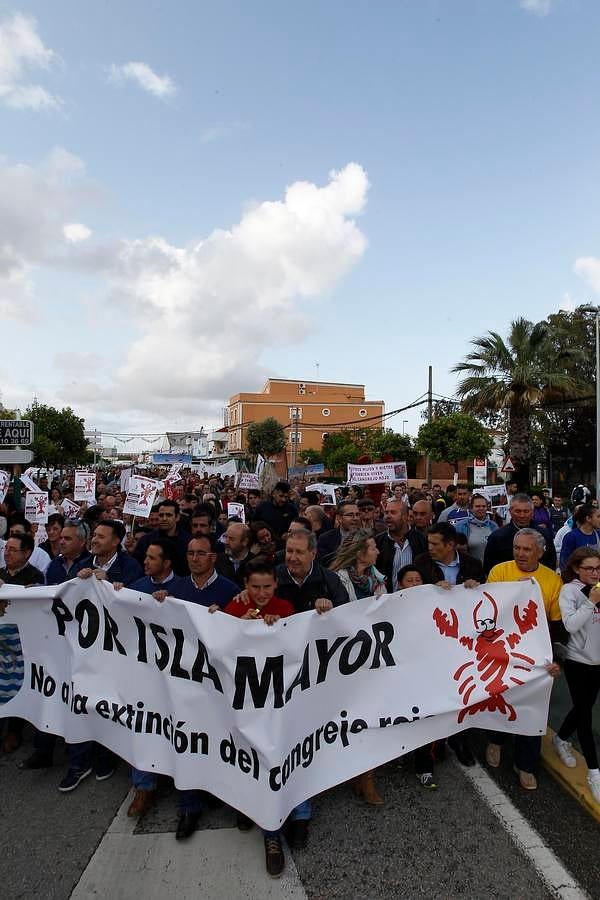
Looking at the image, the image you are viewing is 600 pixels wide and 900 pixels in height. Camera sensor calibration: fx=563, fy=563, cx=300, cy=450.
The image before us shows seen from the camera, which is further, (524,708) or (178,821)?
(524,708)

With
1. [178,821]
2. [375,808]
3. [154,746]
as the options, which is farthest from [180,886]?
[375,808]

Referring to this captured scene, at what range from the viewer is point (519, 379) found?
2117cm

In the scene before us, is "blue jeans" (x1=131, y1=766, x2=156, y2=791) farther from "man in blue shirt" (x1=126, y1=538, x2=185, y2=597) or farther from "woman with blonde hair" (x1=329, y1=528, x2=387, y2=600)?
"woman with blonde hair" (x1=329, y1=528, x2=387, y2=600)

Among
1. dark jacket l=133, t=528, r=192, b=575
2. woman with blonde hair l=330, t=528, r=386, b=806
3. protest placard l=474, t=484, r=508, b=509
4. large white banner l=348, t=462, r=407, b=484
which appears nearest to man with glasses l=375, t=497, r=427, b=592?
woman with blonde hair l=330, t=528, r=386, b=806

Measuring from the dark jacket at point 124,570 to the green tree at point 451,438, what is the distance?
965 inches

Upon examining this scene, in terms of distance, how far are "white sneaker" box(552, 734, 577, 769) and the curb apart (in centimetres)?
3

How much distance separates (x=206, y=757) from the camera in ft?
10.6

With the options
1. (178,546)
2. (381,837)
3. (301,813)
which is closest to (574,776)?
(381,837)

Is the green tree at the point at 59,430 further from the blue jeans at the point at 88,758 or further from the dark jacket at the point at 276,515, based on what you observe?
the blue jeans at the point at 88,758

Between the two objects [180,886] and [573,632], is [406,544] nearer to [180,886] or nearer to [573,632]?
[573,632]

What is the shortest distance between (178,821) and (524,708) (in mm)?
2263

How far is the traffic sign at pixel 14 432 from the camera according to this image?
10359mm

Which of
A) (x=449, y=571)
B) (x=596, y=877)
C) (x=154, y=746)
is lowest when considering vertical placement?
(x=596, y=877)

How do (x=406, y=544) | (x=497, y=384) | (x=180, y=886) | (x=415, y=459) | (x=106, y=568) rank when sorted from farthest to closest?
(x=415, y=459) < (x=497, y=384) < (x=406, y=544) < (x=106, y=568) < (x=180, y=886)
